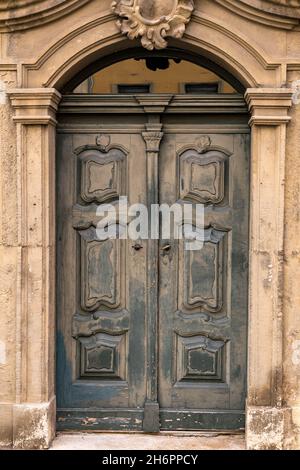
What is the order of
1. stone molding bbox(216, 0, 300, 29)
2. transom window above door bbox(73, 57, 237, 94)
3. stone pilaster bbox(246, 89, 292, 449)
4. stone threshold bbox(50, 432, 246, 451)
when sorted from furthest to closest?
transom window above door bbox(73, 57, 237, 94) → stone threshold bbox(50, 432, 246, 451) → stone pilaster bbox(246, 89, 292, 449) → stone molding bbox(216, 0, 300, 29)

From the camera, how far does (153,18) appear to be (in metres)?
4.62

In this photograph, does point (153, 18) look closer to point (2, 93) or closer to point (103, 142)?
point (103, 142)

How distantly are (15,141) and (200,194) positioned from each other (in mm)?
1478

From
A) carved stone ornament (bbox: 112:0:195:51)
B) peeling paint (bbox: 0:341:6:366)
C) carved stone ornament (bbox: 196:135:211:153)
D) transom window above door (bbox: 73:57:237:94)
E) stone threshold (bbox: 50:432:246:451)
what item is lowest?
stone threshold (bbox: 50:432:246:451)

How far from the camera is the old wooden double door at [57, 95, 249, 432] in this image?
495cm

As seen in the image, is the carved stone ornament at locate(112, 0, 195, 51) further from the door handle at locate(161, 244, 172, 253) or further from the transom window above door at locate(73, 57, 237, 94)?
the door handle at locate(161, 244, 172, 253)

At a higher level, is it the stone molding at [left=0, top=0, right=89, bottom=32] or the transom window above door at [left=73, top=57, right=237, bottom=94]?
the stone molding at [left=0, top=0, right=89, bottom=32]

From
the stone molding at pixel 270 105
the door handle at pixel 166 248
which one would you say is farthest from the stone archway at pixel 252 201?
the door handle at pixel 166 248

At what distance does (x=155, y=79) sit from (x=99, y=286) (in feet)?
5.56

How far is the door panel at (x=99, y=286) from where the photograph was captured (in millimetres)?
4992

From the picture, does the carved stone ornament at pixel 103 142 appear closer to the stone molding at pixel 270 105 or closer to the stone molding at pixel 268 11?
the stone molding at pixel 270 105

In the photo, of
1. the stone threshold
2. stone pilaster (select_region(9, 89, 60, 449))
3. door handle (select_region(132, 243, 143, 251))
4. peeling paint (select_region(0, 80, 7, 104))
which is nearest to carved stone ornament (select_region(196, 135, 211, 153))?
door handle (select_region(132, 243, 143, 251))

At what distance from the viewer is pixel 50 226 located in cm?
480

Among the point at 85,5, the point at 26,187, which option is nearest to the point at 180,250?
the point at 26,187
